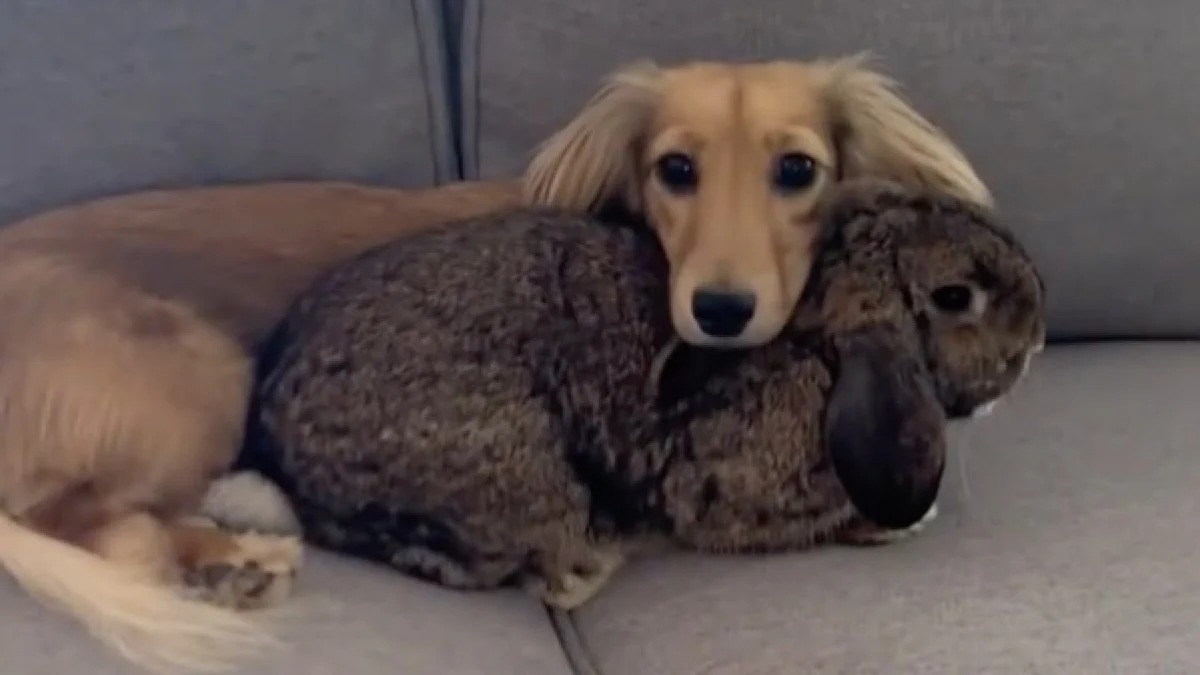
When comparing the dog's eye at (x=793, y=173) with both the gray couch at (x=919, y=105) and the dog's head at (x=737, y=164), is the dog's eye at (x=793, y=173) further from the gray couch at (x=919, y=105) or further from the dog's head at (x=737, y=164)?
the gray couch at (x=919, y=105)

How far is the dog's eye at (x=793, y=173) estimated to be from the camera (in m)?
1.56

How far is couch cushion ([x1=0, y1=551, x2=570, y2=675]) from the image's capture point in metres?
1.27

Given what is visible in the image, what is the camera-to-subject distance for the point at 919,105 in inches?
71.6

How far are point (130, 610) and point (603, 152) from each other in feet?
1.93

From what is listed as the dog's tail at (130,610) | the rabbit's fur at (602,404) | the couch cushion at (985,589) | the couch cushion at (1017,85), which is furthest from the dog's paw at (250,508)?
the couch cushion at (1017,85)

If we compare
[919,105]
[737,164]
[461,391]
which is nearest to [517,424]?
[461,391]

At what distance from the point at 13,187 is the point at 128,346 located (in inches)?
11.8

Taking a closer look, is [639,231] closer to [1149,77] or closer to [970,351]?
[970,351]

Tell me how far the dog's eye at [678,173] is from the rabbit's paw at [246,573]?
420mm

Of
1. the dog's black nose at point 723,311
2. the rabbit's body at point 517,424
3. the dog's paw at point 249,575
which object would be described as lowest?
the dog's paw at point 249,575

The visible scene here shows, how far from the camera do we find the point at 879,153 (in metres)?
1.66

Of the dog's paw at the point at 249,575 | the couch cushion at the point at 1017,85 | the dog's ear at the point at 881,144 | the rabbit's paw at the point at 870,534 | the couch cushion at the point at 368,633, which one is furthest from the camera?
the couch cushion at the point at 1017,85

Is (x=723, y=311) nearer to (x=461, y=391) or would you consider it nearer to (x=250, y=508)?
(x=461, y=391)

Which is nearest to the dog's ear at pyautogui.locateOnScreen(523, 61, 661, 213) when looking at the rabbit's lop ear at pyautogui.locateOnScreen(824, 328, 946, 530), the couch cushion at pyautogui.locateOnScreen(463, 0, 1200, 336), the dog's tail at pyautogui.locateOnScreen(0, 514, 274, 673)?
the couch cushion at pyautogui.locateOnScreen(463, 0, 1200, 336)
